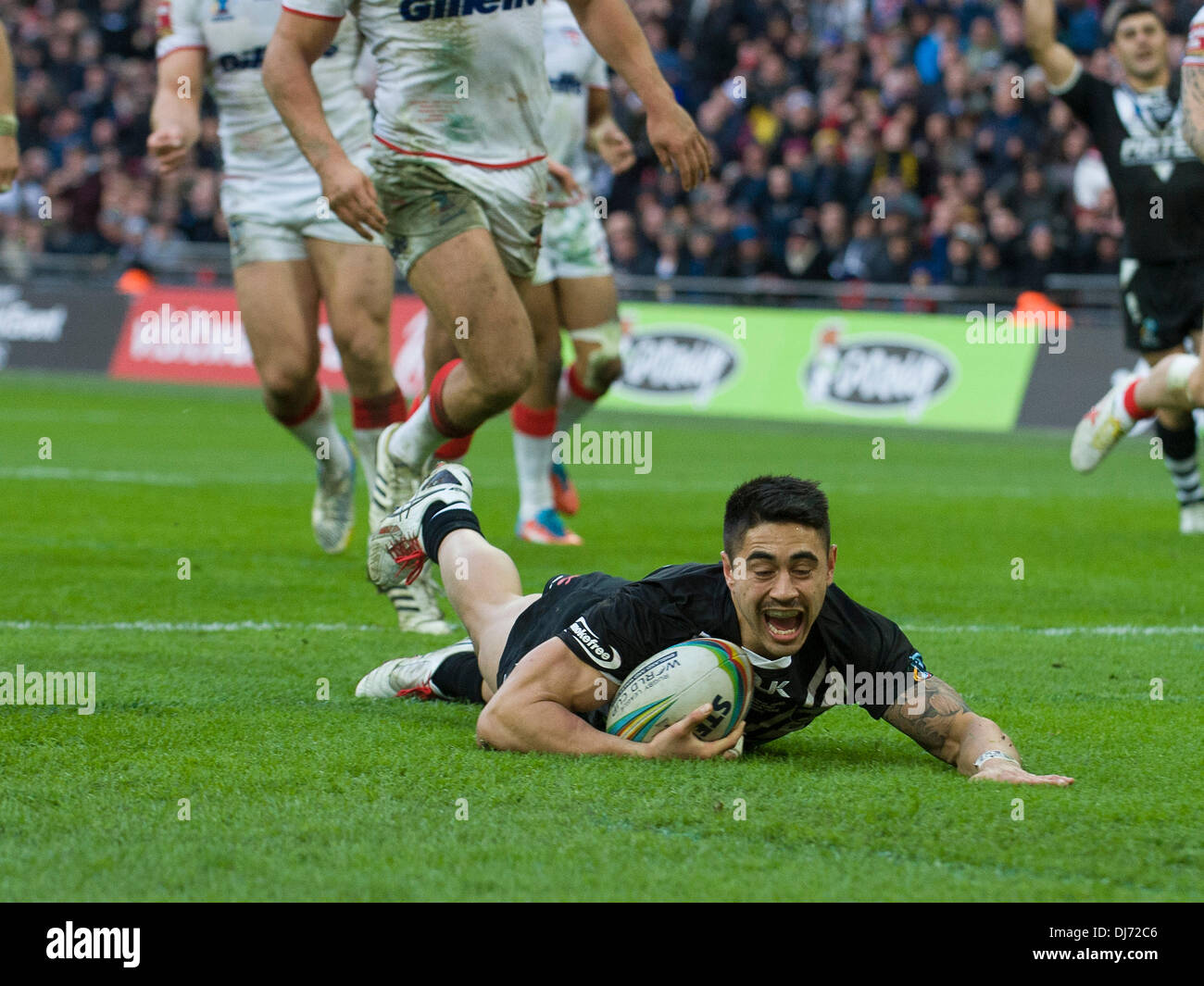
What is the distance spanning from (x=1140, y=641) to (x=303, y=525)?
526 cm

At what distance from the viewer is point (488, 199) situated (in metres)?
6.49

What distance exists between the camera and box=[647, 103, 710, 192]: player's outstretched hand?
20.3ft

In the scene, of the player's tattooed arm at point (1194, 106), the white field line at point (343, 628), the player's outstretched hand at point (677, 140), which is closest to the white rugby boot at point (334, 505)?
the white field line at point (343, 628)

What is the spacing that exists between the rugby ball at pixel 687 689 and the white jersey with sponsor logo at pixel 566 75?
5800 millimetres

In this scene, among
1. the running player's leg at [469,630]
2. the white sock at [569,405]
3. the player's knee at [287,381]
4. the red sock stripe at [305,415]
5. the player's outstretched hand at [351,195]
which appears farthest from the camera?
the white sock at [569,405]

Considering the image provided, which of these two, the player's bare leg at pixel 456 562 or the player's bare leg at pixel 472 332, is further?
the player's bare leg at pixel 472 332

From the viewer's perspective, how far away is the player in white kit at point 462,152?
6258 millimetres

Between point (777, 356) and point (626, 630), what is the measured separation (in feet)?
50.9

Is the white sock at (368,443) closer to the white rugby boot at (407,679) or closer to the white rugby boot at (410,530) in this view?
the white rugby boot at (410,530)

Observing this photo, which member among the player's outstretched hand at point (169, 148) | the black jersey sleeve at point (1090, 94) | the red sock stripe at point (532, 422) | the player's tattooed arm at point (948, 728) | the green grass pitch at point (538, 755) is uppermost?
the black jersey sleeve at point (1090, 94)

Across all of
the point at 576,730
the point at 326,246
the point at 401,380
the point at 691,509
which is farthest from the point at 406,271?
the point at 401,380

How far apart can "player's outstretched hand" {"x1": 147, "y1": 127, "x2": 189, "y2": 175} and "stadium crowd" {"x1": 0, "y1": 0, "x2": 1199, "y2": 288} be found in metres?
13.3

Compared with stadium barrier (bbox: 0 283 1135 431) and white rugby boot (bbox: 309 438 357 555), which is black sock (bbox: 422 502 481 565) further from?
stadium barrier (bbox: 0 283 1135 431)

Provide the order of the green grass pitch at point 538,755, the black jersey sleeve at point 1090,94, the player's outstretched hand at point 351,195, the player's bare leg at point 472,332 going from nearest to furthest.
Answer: the green grass pitch at point 538,755 → the player's outstretched hand at point 351,195 → the player's bare leg at point 472,332 → the black jersey sleeve at point 1090,94
